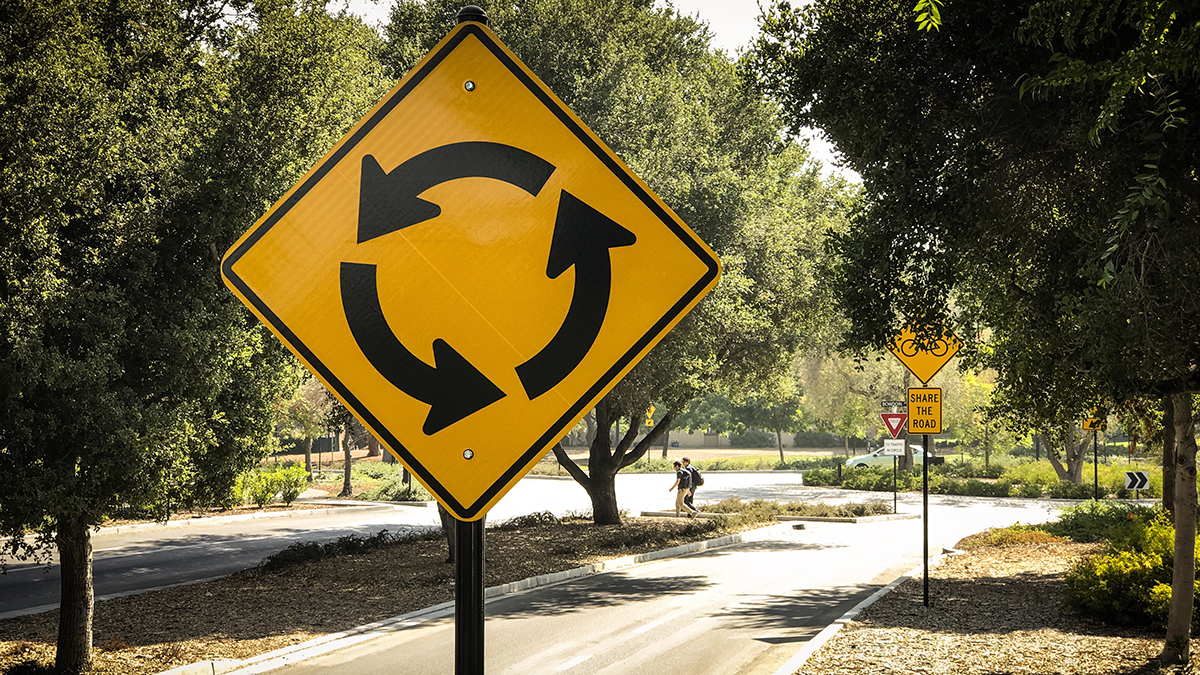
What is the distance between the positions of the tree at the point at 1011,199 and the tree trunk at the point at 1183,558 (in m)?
0.02

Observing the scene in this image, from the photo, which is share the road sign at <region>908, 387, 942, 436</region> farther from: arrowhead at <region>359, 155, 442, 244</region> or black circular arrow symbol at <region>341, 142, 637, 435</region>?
arrowhead at <region>359, 155, 442, 244</region>

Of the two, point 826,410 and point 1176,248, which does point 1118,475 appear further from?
point 1176,248

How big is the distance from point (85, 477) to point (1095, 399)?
32.7 ft

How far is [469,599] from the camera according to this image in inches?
71.7

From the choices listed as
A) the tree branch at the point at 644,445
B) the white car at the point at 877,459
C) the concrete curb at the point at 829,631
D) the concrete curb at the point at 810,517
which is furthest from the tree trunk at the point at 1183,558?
the white car at the point at 877,459

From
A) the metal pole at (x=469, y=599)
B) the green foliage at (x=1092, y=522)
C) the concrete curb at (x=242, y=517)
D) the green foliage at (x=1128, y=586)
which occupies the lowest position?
the concrete curb at (x=242, y=517)

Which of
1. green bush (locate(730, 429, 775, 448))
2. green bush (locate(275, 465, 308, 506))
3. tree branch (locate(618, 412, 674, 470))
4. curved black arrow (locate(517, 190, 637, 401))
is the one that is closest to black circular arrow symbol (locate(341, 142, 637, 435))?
curved black arrow (locate(517, 190, 637, 401))

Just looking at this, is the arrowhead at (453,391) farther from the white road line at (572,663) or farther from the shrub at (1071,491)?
the shrub at (1071,491)

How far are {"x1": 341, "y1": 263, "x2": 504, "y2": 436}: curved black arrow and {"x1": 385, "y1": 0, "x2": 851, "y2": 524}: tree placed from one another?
14.9 metres

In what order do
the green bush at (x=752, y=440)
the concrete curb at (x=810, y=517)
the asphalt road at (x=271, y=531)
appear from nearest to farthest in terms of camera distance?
the asphalt road at (x=271, y=531), the concrete curb at (x=810, y=517), the green bush at (x=752, y=440)

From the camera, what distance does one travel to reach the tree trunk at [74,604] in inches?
350

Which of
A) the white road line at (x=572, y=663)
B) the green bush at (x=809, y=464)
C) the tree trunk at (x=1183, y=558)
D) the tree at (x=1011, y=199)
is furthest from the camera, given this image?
the green bush at (x=809, y=464)

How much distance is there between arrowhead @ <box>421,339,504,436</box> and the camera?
1841mm

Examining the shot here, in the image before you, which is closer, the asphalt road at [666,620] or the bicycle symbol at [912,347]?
the asphalt road at [666,620]
